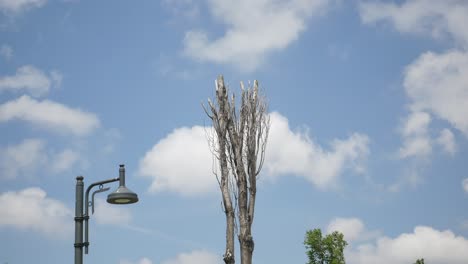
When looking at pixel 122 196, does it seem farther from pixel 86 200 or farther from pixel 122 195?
pixel 86 200

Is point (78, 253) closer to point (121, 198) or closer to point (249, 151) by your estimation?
point (121, 198)

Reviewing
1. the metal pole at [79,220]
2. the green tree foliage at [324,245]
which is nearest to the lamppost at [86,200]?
the metal pole at [79,220]

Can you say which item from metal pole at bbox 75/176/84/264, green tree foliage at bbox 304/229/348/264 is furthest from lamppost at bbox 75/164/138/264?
green tree foliage at bbox 304/229/348/264

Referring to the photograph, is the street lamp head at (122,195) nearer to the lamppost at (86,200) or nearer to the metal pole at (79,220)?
the lamppost at (86,200)

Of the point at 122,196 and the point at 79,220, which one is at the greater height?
the point at 122,196

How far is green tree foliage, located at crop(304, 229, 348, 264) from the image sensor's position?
31.4 meters

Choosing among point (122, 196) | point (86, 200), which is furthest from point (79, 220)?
point (122, 196)

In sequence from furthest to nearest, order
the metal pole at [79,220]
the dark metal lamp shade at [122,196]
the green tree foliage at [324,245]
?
the green tree foliage at [324,245] < the dark metal lamp shade at [122,196] < the metal pole at [79,220]

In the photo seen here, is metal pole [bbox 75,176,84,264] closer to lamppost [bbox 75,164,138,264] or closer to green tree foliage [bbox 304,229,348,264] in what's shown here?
lamppost [bbox 75,164,138,264]

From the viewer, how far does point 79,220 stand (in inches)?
379

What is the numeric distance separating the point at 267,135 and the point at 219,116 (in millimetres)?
1740

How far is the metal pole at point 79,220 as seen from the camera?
9.49m

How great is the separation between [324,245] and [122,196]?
23180mm

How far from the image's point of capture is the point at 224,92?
67.5 ft
